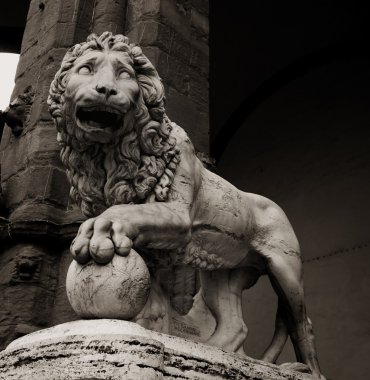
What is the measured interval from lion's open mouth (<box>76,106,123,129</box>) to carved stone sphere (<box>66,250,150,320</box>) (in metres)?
0.49

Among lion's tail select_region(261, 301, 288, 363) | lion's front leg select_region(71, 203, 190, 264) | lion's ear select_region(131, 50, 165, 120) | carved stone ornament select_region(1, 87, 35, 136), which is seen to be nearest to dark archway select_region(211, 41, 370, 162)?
carved stone ornament select_region(1, 87, 35, 136)

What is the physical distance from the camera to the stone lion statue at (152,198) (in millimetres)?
2312

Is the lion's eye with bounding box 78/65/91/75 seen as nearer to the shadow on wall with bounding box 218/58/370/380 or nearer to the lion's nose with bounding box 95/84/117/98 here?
the lion's nose with bounding box 95/84/117/98

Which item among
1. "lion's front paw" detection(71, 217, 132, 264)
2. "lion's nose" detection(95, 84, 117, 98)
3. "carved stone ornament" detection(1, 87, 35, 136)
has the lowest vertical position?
"lion's front paw" detection(71, 217, 132, 264)

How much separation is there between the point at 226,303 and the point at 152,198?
0.60 metres

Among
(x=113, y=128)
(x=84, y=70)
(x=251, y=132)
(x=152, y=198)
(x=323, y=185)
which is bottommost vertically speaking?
(x=152, y=198)

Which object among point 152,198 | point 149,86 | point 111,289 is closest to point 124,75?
point 149,86

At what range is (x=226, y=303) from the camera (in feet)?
9.09

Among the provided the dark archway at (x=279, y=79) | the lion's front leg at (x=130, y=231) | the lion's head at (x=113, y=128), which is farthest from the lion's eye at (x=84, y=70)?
the dark archway at (x=279, y=79)

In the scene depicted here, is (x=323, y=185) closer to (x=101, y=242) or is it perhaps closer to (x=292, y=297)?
(x=292, y=297)

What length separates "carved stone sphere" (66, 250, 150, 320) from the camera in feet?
6.84

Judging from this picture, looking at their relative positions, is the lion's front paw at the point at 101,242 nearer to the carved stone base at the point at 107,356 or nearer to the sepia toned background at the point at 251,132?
the carved stone base at the point at 107,356

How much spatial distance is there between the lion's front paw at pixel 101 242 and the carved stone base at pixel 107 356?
21 centimetres

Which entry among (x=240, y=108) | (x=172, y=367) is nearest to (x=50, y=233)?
(x=172, y=367)
